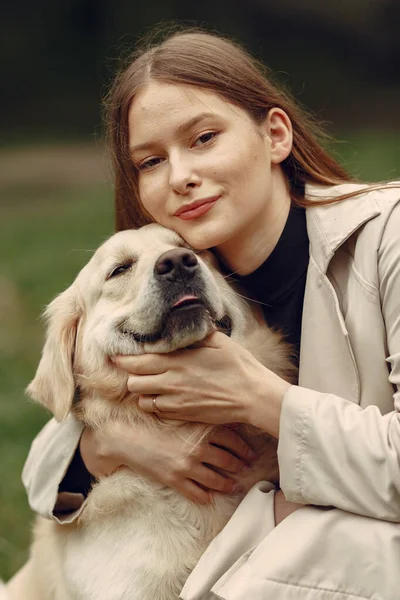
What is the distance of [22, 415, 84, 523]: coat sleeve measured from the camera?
8.41 ft

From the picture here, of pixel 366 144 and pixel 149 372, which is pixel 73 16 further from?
pixel 149 372

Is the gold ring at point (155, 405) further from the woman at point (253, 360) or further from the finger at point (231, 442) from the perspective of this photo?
the finger at point (231, 442)

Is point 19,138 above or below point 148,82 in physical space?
below

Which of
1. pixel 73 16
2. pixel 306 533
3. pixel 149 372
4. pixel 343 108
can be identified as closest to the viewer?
pixel 306 533

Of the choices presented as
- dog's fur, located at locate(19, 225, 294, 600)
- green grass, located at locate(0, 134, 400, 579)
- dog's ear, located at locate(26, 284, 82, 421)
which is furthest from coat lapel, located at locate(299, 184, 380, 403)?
green grass, located at locate(0, 134, 400, 579)

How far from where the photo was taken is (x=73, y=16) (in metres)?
14.2

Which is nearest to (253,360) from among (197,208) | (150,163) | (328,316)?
(328,316)

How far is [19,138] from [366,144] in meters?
5.92

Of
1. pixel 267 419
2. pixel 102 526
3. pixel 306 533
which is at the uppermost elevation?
pixel 267 419

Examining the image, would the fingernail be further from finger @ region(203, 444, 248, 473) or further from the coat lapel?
the coat lapel

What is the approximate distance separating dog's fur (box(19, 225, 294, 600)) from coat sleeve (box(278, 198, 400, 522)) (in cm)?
39

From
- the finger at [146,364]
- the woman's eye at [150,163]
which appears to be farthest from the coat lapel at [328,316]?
the woman's eye at [150,163]

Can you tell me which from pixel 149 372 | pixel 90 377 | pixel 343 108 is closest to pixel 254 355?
pixel 149 372

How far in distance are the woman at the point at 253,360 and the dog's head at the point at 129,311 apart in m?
0.07
